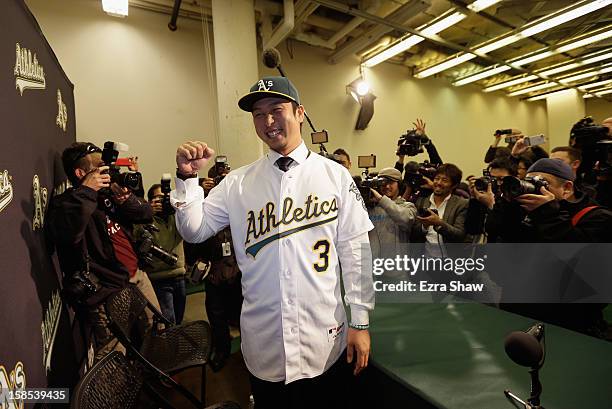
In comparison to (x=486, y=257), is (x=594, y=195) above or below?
above

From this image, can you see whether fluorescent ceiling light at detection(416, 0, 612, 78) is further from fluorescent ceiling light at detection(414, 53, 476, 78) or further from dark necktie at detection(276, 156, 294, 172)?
dark necktie at detection(276, 156, 294, 172)

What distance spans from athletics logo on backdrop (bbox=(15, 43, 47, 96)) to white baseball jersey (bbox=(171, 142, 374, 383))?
953 mm

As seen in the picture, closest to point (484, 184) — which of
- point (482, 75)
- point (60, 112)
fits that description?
point (60, 112)

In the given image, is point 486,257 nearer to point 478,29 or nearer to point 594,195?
point 594,195

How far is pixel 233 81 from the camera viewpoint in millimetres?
3930

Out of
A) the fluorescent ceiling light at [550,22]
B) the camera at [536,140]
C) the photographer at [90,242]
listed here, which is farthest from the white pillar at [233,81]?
the fluorescent ceiling light at [550,22]

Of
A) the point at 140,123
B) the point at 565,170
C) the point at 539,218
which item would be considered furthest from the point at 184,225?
the point at 140,123

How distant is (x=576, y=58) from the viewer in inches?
290

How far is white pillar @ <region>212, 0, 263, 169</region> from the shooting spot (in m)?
3.91

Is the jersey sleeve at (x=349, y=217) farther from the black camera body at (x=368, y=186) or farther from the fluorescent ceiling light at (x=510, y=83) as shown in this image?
the fluorescent ceiling light at (x=510, y=83)

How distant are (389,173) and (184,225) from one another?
207cm

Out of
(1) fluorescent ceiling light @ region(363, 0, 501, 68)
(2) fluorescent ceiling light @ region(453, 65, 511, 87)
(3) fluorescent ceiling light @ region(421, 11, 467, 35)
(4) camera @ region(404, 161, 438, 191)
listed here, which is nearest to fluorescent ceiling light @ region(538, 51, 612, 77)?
(2) fluorescent ceiling light @ region(453, 65, 511, 87)

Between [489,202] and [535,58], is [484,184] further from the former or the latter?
[535,58]

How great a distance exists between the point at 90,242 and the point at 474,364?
Answer: 220 centimetres
